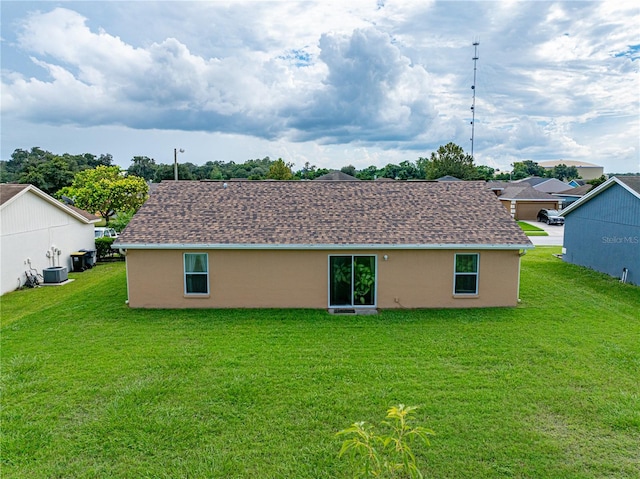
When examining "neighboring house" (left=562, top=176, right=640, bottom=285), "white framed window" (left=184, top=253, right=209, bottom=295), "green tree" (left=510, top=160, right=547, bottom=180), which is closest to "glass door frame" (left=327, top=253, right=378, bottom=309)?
"white framed window" (left=184, top=253, right=209, bottom=295)

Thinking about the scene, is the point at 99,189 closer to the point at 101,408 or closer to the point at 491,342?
the point at 101,408

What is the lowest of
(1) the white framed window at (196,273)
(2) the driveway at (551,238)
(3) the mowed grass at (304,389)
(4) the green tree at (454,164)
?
(3) the mowed grass at (304,389)

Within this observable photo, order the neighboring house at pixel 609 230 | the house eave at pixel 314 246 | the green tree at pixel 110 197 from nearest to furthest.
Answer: the house eave at pixel 314 246, the neighboring house at pixel 609 230, the green tree at pixel 110 197

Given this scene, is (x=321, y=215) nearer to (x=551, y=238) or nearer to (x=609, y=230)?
(x=609, y=230)

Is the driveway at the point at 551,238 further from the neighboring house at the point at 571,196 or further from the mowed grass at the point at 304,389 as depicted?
the mowed grass at the point at 304,389

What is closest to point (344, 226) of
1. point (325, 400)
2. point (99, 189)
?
point (325, 400)

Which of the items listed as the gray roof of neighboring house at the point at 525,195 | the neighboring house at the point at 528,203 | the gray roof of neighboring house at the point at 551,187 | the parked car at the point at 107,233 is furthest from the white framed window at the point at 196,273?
the gray roof of neighboring house at the point at 551,187
